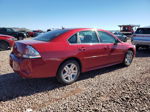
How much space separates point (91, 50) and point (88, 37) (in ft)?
1.38

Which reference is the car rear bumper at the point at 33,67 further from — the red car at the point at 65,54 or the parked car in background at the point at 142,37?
the parked car in background at the point at 142,37

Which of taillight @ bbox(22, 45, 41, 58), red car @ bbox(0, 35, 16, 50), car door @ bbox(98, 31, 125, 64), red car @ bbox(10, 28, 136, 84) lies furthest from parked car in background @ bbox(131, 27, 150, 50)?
red car @ bbox(0, 35, 16, 50)

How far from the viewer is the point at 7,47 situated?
9430 millimetres

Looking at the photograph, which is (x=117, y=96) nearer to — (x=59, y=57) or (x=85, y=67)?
(x=85, y=67)

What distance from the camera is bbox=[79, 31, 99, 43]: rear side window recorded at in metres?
3.98

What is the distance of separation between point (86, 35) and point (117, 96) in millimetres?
1928

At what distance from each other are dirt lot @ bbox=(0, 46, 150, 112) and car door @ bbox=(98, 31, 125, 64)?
25.5 inches

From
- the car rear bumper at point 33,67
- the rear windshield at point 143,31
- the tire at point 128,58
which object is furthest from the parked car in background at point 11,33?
the car rear bumper at point 33,67

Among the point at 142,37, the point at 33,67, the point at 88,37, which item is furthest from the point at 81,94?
the point at 142,37

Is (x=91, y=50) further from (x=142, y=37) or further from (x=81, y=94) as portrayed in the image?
(x=142, y=37)

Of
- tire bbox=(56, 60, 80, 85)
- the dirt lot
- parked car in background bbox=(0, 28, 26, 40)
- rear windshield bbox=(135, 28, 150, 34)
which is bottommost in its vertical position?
the dirt lot

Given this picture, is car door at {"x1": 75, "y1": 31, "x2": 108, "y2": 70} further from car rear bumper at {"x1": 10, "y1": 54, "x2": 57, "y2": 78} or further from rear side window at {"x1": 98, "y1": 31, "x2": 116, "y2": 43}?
car rear bumper at {"x1": 10, "y1": 54, "x2": 57, "y2": 78}

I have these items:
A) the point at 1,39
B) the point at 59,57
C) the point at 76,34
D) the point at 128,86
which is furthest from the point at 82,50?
the point at 1,39

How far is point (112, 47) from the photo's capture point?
4.74 meters
